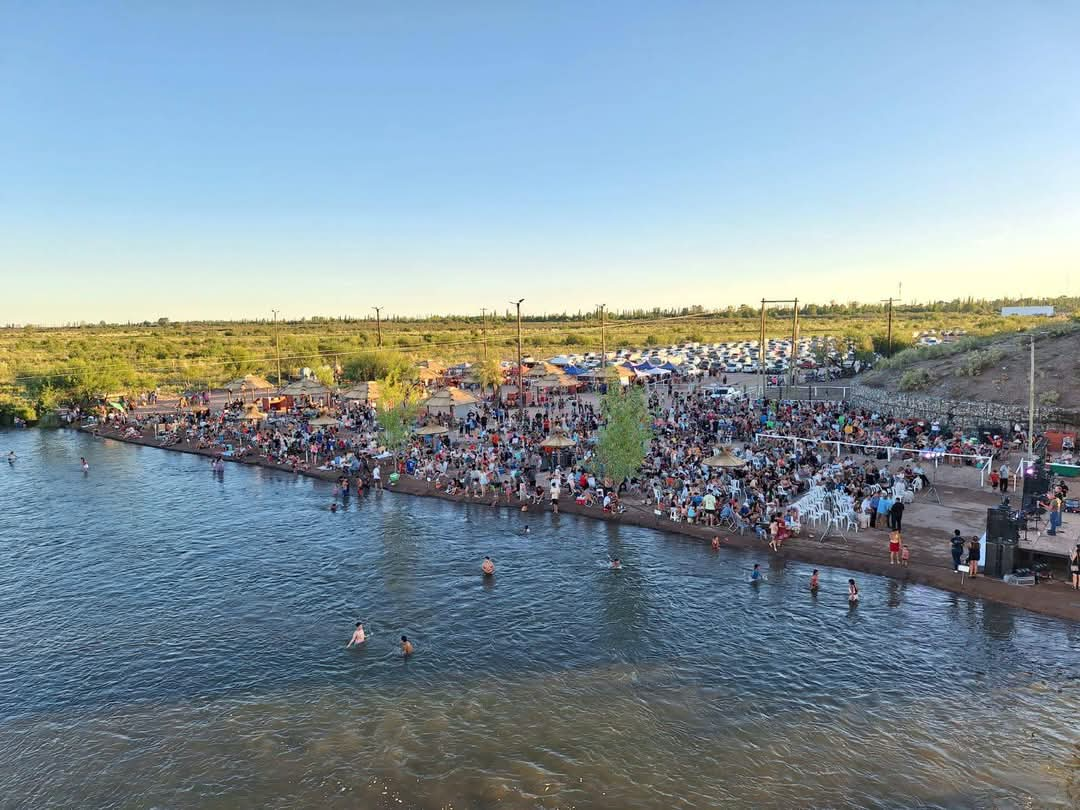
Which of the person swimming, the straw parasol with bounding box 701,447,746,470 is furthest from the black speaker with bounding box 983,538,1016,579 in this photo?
the person swimming

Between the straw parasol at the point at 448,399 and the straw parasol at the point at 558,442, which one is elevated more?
the straw parasol at the point at 448,399

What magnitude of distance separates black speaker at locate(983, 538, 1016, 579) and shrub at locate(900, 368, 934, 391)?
24.6 meters

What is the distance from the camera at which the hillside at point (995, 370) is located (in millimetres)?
33906

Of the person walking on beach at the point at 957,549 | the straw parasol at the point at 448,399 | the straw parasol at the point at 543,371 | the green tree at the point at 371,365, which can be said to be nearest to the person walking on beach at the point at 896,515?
the person walking on beach at the point at 957,549

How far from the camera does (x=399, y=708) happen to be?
45.5ft

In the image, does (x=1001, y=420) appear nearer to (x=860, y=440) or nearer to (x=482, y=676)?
(x=860, y=440)

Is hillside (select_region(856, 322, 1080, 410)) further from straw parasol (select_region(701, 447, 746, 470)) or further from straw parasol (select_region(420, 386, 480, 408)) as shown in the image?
straw parasol (select_region(420, 386, 480, 408))

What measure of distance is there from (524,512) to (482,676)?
11461 mm

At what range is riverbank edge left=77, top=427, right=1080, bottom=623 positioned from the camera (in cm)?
1645

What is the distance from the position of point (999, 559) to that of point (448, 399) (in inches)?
1129

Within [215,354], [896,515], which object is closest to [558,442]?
[896,515]

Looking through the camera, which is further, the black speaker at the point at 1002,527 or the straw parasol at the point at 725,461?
the straw parasol at the point at 725,461

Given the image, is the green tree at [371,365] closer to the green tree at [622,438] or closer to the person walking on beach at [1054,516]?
the green tree at [622,438]

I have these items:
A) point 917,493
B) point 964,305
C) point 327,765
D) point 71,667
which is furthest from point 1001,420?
point 964,305
